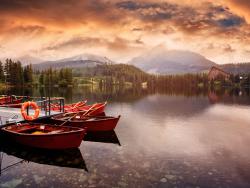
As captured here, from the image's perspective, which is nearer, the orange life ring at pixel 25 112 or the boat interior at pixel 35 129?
the boat interior at pixel 35 129

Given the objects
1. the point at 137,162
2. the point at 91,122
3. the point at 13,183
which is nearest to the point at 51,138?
the point at 13,183

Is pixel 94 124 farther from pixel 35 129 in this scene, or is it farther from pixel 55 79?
pixel 55 79

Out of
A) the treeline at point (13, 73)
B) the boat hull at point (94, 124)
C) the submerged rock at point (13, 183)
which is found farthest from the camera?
the treeline at point (13, 73)

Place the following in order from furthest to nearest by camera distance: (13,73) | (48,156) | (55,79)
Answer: (55,79) → (13,73) → (48,156)

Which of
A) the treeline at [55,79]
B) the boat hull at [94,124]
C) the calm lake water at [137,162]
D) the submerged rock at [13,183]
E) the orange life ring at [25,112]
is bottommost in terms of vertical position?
the submerged rock at [13,183]

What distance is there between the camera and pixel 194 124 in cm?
3584

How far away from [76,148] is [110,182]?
763cm

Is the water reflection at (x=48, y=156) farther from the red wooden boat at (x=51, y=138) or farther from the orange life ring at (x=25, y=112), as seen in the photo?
the orange life ring at (x=25, y=112)

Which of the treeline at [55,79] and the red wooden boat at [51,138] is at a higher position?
the treeline at [55,79]

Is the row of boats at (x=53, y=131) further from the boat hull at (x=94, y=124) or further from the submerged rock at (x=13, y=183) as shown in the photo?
the submerged rock at (x=13, y=183)

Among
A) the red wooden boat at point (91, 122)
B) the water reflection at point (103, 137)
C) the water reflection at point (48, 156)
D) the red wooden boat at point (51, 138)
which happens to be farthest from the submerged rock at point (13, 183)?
the red wooden boat at point (91, 122)

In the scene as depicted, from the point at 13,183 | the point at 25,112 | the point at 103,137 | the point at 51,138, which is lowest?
the point at 13,183

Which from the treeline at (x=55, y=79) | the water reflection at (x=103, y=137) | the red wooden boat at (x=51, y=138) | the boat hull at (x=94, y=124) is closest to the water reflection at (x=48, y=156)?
the red wooden boat at (x=51, y=138)

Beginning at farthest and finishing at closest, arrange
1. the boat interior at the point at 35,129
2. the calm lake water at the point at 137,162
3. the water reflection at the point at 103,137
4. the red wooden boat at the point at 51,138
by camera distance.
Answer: the water reflection at the point at 103,137
the boat interior at the point at 35,129
the red wooden boat at the point at 51,138
the calm lake water at the point at 137,162
